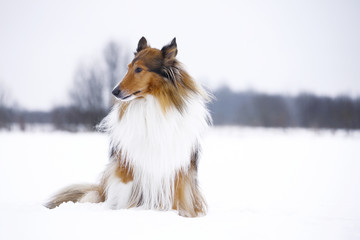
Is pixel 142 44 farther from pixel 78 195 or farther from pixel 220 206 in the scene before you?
pixel 220 206

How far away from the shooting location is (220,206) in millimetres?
4012

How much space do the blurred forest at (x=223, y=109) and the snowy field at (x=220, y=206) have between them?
19.4 feet

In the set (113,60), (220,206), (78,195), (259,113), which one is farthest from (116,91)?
(259,113)

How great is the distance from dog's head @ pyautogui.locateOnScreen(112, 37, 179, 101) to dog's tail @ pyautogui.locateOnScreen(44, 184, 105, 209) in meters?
1.33

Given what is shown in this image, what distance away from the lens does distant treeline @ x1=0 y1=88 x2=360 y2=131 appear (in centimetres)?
2038

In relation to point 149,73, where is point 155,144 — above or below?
below

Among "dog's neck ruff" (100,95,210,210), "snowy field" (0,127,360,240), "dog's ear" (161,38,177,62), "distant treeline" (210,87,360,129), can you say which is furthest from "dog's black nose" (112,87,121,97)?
"distant treeline" (210,87,360,129)

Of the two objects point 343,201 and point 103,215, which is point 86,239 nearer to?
point 103,215

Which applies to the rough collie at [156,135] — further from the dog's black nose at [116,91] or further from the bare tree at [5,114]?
the bare tree at [5,114]

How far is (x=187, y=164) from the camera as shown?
3.17 metres

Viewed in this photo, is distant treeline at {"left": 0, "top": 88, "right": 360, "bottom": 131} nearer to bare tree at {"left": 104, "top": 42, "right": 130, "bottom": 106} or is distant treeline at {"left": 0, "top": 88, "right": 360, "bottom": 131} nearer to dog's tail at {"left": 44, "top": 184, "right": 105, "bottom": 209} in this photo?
bare tree at {"left": 104, "top": 42, "right": 130, "bottom": 106}

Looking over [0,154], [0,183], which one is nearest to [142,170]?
[0,183]

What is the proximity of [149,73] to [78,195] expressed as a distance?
1833 millimetres

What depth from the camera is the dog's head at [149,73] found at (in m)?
3.08
